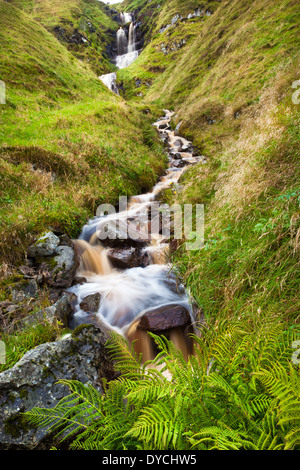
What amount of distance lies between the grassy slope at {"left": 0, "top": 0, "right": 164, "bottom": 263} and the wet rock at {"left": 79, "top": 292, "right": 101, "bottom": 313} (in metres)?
1.81

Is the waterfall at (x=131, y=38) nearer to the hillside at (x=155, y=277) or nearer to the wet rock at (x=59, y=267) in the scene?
the hillside at (x=155, y=277)

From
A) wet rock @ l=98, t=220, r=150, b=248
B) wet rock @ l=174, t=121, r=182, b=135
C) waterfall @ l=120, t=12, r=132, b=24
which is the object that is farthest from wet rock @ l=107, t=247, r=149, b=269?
waterfall @ l=120, t=12, r=132, b=24

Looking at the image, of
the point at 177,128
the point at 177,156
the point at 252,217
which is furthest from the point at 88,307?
the point at 177,128

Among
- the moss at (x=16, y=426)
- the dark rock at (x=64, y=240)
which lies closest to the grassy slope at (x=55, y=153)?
the dark rock at (x=64, y=240)

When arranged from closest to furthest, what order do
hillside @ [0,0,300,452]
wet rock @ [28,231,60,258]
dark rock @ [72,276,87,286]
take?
1. hillside @ [0,0,300,452]
2. wet rock @ [28,231,60,258]
3. dark rock @ [72,276,87,286]

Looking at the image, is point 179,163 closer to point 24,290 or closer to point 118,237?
point 118,237

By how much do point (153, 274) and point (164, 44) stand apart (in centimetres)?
7088

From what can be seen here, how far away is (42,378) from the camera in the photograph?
2.35 m

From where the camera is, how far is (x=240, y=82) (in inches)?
559

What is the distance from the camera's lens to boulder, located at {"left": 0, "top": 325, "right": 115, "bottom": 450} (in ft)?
6.58

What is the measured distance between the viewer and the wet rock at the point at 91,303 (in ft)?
14.6

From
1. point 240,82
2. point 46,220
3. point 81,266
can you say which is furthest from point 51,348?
point 240,82

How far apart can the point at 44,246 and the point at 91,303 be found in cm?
176

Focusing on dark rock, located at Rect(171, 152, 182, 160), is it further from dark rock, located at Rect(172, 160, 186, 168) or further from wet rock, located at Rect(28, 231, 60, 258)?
wet rock, located at Rect(28, 231, 60, 258)
